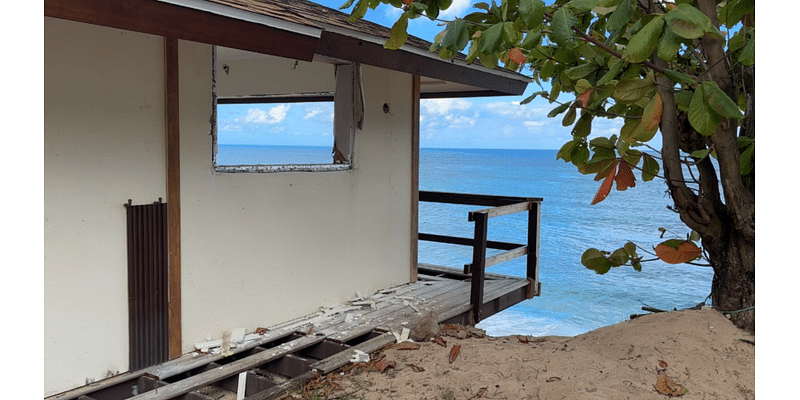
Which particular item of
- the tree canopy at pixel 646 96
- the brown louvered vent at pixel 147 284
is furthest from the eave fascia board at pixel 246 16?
the brown louvered vent at pixel 147 284

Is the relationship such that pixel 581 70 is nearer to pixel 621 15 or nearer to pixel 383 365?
pixel 621 15

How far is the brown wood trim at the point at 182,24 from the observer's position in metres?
3.03

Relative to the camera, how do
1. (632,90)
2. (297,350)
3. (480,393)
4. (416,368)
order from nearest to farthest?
(632,90) < (480,393) < (416,368) < (297,350)

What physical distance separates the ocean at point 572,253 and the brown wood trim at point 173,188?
0.46m

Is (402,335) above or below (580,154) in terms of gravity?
below

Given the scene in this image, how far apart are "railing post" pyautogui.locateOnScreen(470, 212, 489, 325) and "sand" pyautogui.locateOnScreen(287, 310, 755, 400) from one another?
153 centimetres

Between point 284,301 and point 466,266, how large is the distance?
8.06 ft

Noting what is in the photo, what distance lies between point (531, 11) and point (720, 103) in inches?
33.6

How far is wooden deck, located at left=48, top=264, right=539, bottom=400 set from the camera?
3.93 m

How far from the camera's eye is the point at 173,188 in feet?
14.4

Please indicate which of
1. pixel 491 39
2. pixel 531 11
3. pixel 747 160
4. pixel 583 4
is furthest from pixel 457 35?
pixel 747 160

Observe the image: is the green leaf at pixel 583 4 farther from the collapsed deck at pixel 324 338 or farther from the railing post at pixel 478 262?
the railing post at pixel 478 262

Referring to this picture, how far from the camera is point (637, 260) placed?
4.47 metres

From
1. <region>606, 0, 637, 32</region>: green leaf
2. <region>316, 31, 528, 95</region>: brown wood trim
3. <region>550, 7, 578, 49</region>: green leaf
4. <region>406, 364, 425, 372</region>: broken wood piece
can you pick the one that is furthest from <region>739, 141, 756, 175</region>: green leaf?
<region>316, 31, 528, 95</region>: brown wood trim
